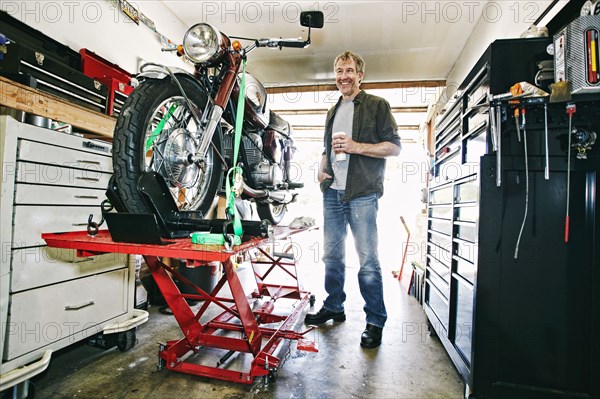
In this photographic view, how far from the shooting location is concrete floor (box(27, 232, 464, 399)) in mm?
1086

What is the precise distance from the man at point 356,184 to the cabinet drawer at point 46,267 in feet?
3.86

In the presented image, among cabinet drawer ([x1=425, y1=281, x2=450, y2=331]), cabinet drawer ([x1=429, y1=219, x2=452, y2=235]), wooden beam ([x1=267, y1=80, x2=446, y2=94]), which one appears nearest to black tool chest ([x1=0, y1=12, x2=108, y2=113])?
cabinet drawer ([x1=429, y1=219, x2=452, y2=235])

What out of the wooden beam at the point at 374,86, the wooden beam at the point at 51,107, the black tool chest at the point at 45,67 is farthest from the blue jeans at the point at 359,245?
the wooden beam at the point at 374,86

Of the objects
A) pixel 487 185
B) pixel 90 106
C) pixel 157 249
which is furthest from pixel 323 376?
pixel 90 106

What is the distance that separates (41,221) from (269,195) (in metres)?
1.16

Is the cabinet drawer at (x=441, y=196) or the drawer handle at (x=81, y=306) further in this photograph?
the cabinet drawer at (x=441, y=196)

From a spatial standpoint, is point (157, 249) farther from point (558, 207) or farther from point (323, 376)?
point (558, 207)

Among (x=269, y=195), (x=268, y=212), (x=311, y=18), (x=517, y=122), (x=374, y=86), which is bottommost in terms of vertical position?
(x=268, y=212)

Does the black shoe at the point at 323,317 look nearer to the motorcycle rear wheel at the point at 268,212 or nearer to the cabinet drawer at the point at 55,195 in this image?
the motorcycle rear wheel at the point at 268,212

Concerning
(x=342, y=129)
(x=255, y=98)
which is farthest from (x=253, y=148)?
(x=342, y=129)

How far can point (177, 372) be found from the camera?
121 centimetres

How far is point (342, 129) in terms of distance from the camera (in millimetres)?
1772

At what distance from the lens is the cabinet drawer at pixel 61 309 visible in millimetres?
1002

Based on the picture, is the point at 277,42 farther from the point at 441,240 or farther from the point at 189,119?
the point at 441,240
